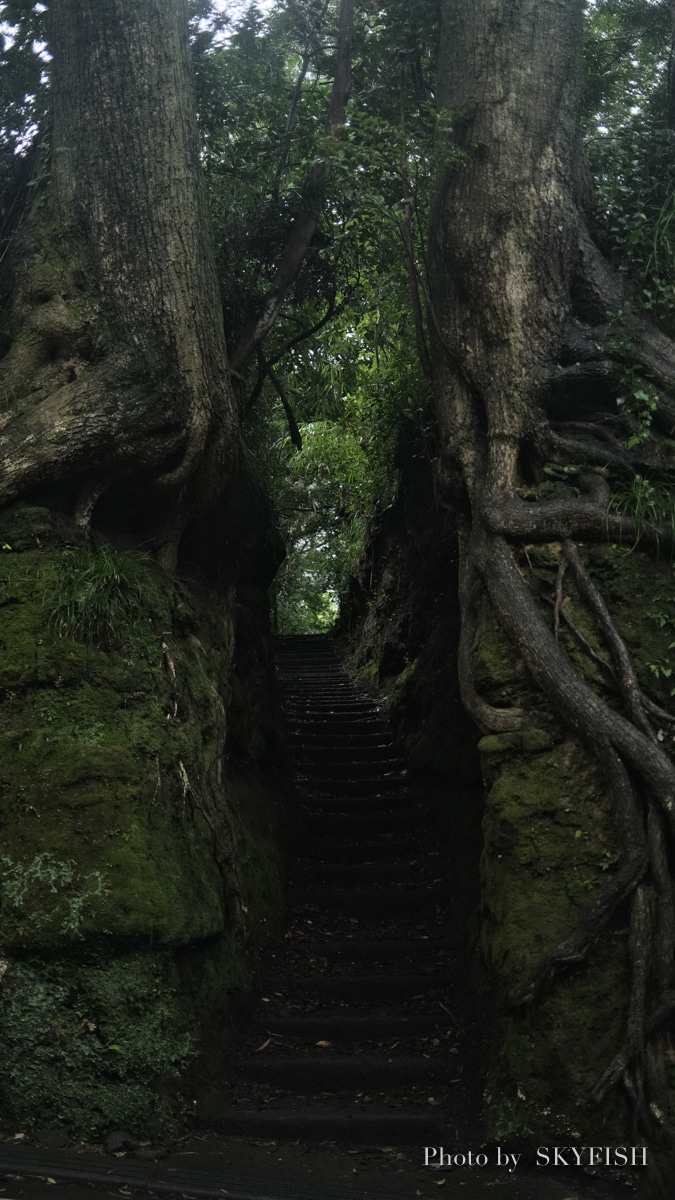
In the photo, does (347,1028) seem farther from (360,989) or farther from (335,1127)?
(335,1127)

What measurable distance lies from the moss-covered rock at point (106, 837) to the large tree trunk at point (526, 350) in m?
1.72

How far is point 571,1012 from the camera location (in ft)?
15.5

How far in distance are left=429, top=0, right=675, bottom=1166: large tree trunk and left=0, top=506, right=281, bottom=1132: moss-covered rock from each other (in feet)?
5.66

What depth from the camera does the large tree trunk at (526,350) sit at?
5676 mm

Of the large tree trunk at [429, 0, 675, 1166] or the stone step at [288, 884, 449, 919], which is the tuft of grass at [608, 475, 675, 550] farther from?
the stone step at [288, 884, 449, 919]

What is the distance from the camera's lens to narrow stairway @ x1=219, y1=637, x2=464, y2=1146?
5.03 metres

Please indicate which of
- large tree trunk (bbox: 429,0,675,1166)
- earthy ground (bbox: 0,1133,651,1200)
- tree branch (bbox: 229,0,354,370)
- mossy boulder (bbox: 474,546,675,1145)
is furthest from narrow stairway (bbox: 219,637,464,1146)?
tree branch (bbox: 229,0,354,370)

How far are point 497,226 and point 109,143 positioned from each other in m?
2.50

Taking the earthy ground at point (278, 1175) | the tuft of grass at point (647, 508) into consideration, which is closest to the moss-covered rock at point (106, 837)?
the earthy ground at point (278, 1175)

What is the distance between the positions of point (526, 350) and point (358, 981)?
12.9ft

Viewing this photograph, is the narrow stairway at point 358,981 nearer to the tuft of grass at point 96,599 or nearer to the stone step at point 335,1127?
the stone step at point 335,1127

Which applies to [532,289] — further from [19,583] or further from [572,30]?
[19,583]

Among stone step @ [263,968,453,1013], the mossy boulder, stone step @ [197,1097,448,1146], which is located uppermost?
the mossy boulder

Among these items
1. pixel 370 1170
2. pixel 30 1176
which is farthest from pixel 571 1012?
pixel 30 1176
